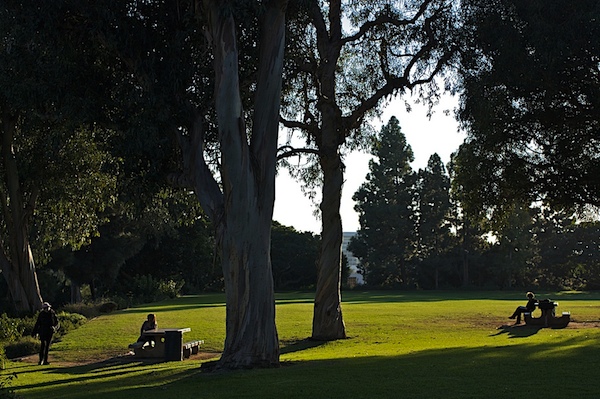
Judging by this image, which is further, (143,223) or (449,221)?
(449,221)

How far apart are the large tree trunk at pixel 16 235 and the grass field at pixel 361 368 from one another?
2.74 m

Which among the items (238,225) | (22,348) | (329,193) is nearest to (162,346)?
(22,348)

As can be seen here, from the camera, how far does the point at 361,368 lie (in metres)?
15.8

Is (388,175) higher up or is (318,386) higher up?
(388,175)

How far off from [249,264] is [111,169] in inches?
219

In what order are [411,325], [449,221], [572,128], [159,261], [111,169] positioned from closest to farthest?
[111,169]
[572,128]
[411,325]
[159,261]
[449,221]

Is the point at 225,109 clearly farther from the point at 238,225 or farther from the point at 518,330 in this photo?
the point at 518,330

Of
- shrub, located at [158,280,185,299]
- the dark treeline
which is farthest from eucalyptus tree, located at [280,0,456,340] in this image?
the dark treeline

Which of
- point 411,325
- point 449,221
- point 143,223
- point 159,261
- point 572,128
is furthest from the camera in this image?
point 449,221

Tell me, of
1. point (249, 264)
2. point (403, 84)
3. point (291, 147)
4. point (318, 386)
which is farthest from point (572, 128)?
point (318, 386)

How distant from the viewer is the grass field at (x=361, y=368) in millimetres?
12430

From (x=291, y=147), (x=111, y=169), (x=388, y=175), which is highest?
(x=388, y=175)

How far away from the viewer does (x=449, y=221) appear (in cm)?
8906

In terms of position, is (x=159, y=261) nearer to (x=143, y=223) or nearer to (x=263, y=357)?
(x=143, y=223)
